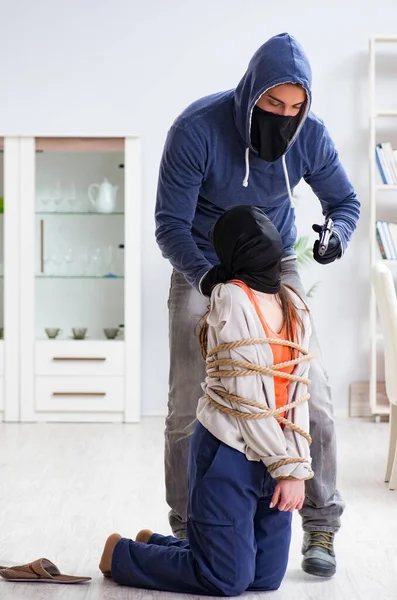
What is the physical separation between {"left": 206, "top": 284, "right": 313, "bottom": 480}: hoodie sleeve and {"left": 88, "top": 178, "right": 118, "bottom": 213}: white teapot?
3.16 meters

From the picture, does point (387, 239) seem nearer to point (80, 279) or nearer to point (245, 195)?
point (80, 279)

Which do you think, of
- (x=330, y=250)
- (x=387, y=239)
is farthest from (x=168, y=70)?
(x=330, y=250)

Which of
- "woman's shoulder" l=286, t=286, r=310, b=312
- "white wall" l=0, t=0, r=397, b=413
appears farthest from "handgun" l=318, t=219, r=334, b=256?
"white wall" l=0, t=0, r=397, b=413

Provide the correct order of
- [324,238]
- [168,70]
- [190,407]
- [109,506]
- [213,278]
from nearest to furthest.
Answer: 1. [213,278]
2. [324,238]
3. [190,407]
4. [109,506]
5. [168,70]

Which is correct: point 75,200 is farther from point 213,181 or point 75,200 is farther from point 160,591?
point 160,591

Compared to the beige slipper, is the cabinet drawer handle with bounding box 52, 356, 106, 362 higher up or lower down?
higher up

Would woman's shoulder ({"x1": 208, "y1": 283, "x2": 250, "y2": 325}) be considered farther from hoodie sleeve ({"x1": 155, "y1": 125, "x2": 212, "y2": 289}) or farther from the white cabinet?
the white cabinet

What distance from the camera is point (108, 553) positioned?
216cm

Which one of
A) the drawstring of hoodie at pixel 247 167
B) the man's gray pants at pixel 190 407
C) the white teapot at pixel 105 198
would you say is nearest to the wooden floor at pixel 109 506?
the man's gray pants at pixel 190 407

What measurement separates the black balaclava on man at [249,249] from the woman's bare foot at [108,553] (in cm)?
64

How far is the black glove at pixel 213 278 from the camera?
208 centimetres

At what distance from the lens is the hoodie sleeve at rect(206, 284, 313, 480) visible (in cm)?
196

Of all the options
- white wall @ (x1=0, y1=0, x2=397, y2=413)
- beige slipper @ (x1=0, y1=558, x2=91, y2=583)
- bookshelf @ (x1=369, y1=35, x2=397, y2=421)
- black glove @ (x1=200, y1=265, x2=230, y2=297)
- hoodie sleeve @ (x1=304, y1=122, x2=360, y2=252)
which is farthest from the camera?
white wall @ (x1=0, y1=0, x2=397, y2=413)

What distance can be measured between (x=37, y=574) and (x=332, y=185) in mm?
1204
